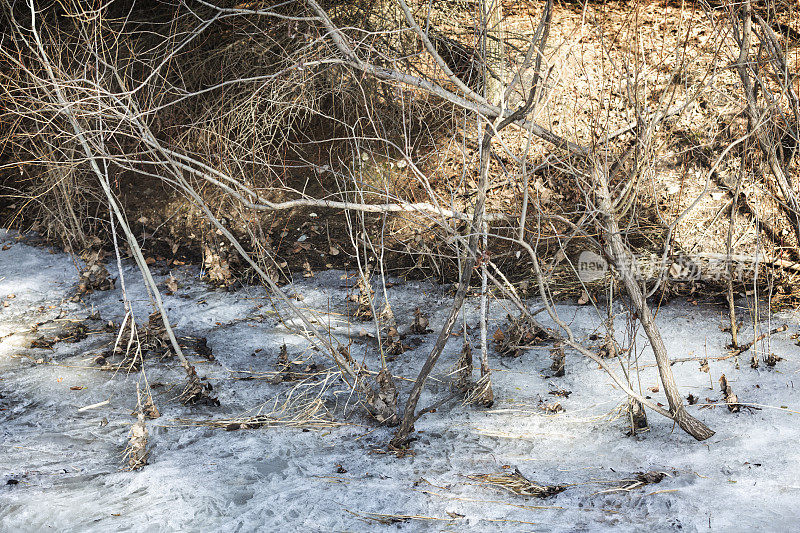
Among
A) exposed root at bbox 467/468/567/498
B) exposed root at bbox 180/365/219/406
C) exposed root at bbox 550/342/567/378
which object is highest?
exposed root at bbox 550/342/567/378

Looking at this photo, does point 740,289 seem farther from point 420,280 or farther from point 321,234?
point 321,234

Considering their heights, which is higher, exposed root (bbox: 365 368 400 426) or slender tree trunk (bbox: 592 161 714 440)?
slender tree trunk (bbox: 592 161 714 440)

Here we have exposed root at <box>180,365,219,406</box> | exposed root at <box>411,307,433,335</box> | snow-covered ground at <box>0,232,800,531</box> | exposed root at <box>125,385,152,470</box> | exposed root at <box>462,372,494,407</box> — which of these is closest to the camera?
snow-covered ground at <box>0,232,800,531</box>

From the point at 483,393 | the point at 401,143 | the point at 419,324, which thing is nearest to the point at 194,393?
the point at 419,324

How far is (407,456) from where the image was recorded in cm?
382

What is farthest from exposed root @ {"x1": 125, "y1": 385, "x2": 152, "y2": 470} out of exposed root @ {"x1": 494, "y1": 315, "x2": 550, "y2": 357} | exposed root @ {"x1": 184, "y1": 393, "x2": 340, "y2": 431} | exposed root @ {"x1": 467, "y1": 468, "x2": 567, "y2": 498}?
exposed root @ {"x1": 494, "y1": 315, "x2": 550, "y2": 357}

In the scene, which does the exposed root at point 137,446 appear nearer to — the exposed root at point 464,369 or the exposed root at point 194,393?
the exposed root at point 194,393

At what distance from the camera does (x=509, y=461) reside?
3.72 meters

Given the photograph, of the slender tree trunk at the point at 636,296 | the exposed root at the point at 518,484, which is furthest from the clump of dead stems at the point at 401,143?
the exposed root at the point at 518,484

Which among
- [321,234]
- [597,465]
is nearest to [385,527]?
[597,465]

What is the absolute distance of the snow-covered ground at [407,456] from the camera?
3.28m

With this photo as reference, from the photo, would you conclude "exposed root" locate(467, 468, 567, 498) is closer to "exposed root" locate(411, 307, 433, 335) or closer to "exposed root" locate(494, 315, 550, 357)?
"exposed root" locate(494, 315, 550, 357)

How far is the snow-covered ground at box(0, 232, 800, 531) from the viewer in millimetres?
3275

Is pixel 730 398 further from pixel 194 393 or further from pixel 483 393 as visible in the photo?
pixel 194 393
